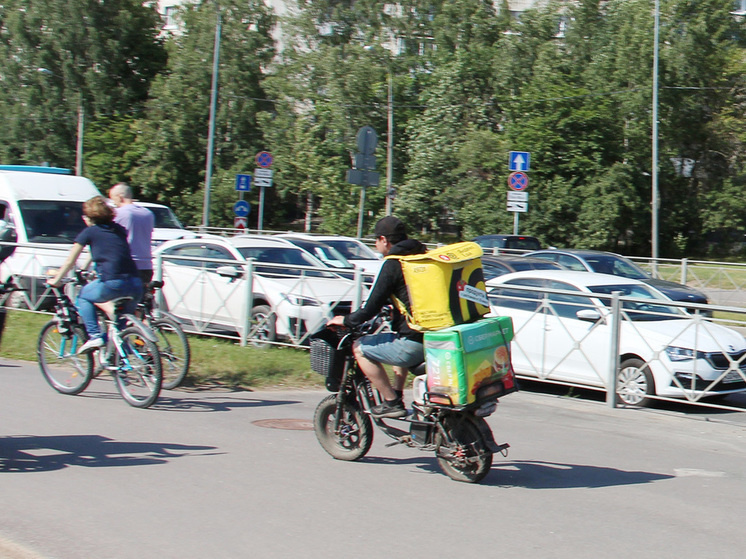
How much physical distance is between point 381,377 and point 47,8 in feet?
162

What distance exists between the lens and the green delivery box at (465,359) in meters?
5.85

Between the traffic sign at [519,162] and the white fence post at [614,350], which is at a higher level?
the traffic sign at [519,162]

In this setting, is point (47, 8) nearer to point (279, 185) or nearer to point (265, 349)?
point (279, 185)

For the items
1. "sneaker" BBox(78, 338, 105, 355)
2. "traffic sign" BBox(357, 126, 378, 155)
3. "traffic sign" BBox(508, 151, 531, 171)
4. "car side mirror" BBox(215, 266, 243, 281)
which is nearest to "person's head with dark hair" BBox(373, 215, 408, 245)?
"sneaker" BBox(78, 338, 105, 355)

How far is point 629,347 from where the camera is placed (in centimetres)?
1071

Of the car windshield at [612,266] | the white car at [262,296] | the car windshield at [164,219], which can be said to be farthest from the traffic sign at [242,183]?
the white car at [262,296]

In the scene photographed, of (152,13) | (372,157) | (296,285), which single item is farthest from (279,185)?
(296,285)

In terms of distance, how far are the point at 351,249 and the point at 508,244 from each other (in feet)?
24.9

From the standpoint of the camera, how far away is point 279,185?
48594 mm

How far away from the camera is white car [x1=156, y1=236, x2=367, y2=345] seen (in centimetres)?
1249

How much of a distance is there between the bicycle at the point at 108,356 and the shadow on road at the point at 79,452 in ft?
3.83

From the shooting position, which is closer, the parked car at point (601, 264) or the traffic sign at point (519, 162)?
the parked car at point (601, 264)

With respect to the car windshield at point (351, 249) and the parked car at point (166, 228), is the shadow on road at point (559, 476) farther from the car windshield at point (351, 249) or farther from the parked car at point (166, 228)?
the parked car at point (166, 228)

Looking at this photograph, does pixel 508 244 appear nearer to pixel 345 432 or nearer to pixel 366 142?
pixel 366 142
